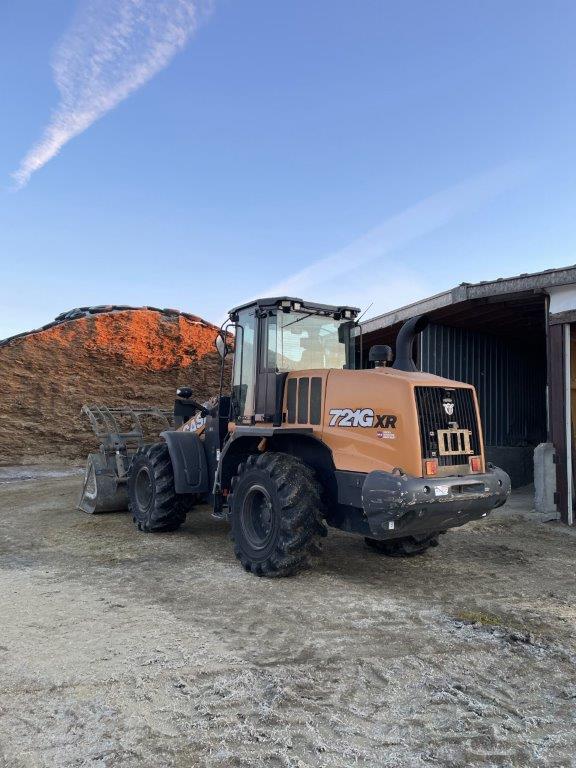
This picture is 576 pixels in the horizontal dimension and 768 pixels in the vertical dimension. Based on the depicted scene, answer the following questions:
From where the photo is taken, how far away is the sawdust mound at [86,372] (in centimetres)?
1539

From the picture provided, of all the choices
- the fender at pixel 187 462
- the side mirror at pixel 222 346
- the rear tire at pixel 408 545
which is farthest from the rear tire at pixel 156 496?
the rear tire at pixel 408 545

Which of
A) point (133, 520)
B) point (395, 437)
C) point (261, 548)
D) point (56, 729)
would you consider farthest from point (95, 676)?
point (133, 520)

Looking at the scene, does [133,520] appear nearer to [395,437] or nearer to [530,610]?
[395,437]

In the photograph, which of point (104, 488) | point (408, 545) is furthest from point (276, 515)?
point (104, 488)

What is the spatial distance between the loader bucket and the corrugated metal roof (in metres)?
6.42

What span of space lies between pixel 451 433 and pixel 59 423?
41.6ft

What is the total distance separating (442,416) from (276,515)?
1.82m

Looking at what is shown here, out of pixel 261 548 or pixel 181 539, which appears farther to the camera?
pixel 181 539

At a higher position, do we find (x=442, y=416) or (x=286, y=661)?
(x=442, y=416)

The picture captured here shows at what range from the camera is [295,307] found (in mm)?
6535

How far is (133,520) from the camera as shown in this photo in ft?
28.4

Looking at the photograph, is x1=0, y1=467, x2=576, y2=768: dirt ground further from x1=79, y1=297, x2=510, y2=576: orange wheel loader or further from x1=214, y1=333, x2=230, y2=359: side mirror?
x1=214, y1=333, x2=230, y2=359: side mirror

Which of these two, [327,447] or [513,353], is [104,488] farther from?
[513,353]

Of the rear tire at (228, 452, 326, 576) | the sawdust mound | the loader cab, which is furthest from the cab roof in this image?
the sawdust mound
